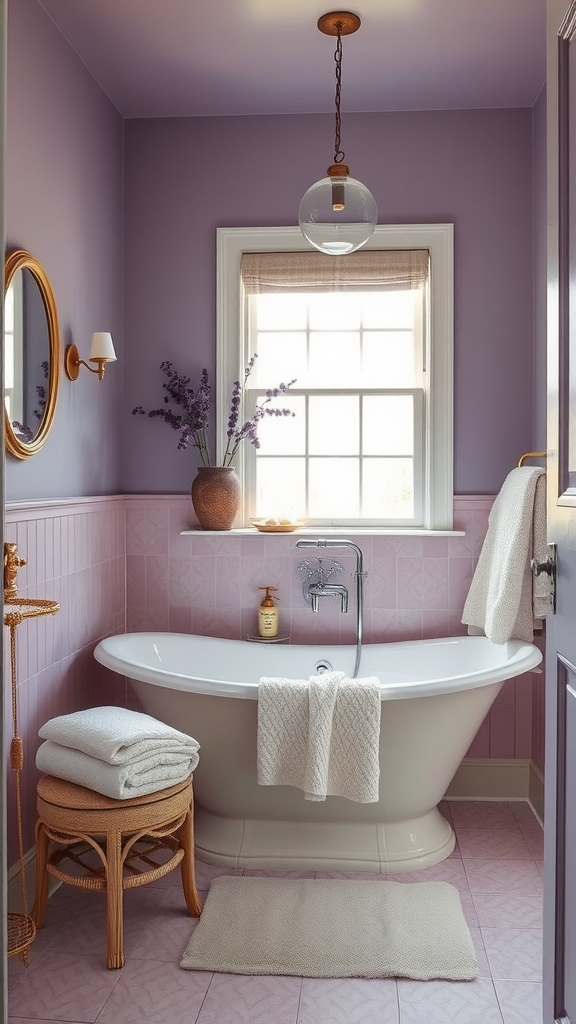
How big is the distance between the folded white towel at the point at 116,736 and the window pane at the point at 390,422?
1704mm

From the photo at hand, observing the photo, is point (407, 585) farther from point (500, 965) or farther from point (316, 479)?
point (500, 965)

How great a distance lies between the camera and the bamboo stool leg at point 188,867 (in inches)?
103

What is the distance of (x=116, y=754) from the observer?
7.72 ft

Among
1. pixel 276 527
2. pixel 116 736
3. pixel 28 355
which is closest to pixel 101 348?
pixel 28 355

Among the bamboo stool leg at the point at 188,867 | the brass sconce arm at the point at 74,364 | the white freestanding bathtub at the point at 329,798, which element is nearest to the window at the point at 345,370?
the brass sconce arm at the point at 74,364

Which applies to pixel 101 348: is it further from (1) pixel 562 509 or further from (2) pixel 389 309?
(1) pixel 562 509

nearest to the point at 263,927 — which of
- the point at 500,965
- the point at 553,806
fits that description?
the point at 500,965

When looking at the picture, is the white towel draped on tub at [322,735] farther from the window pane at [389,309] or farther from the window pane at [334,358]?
the window pane at [389,309]

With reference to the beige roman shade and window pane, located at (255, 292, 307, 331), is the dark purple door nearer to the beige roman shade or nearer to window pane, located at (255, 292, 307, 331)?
the beige roman shade

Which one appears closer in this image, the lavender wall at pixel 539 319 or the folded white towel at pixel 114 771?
the folded white towel at pixel 114 771

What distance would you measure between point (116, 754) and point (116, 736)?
54mm

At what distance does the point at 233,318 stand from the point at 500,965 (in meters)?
2.66

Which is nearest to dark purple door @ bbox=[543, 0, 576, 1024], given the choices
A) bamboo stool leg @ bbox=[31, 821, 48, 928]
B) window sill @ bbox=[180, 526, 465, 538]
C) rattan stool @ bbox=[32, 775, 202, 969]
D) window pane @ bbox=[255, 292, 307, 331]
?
rattan stool @ bbox=[32, 775, 202, 969]

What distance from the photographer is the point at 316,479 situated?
12.4 feet
